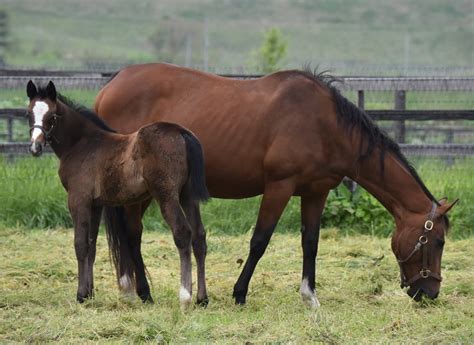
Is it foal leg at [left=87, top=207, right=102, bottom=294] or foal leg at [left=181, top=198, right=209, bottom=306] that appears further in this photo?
foal leg at [left=87, top=207, right=102, bottom=294]

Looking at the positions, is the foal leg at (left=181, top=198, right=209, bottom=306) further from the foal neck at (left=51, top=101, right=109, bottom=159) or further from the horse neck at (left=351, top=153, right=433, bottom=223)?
the horse neck at (left=351, top=153, right=433, bottom=223)

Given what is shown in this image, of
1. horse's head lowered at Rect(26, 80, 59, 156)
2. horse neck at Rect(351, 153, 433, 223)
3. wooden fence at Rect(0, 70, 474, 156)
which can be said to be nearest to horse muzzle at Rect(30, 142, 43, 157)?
horse's head lowered at Rect(26, 80, 59, 156)

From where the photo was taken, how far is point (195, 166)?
6.79 m

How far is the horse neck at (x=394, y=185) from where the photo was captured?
24.3 feet

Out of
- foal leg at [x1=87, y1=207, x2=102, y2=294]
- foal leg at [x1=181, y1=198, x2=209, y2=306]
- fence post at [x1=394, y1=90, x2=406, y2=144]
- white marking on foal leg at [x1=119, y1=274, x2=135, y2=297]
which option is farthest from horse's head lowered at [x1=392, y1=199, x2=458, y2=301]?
fence post at [x1=394, y1=90, x2=406, y2=144]

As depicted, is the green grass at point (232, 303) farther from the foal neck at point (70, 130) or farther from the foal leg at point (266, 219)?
the foal neck at point (70, 130)

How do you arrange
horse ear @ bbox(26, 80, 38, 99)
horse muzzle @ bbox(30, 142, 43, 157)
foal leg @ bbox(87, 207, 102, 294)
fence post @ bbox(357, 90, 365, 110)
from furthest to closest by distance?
fence post @ bbox(357, 90, 365, 110), foal leg @ bbox(87, 207, 102, 294), horse ear @ bbox(26, 80, 38, 99), horse muzzle @ bbox(30, 142, 43, 157)

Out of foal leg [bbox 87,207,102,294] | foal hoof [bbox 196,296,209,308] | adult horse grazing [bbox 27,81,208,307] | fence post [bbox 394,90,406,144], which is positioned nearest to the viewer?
adult horse grazing [bbox 27,81,208,307]

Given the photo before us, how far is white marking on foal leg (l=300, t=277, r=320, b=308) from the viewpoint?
24.2 feet

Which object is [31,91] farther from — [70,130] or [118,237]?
[118,237]

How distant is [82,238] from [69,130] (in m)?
0.84

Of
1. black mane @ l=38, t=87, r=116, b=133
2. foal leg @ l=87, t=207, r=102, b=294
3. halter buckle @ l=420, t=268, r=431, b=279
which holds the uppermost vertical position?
black mane @ l=38, t=87, r=116, b=133

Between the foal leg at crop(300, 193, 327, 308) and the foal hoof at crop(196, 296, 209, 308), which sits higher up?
the foal leg at crop(300, 193, 327, 308)

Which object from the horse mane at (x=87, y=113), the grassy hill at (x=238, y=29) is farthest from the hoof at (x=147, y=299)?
the grassy hill at (x=238, y=29)
